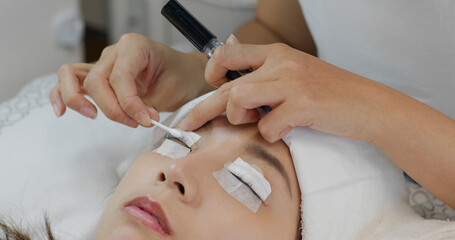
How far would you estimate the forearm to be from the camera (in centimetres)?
79

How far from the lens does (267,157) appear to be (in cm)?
80

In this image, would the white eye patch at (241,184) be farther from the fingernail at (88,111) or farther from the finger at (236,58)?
the fingernail at (88,111)

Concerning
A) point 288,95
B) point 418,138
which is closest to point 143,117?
point 288,95

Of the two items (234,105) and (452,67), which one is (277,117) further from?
(452,67)

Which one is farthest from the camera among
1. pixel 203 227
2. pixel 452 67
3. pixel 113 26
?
pixel 113 26

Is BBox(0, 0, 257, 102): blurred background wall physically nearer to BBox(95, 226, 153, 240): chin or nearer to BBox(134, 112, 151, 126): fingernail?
BBox(134, 112, 151, 126): fingernail

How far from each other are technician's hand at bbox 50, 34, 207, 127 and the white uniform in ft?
1.07

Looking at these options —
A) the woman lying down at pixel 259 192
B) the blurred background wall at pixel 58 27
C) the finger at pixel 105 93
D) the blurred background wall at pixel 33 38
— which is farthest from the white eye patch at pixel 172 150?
the blurred background wall at pixel 33 38

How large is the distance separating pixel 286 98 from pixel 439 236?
0.35 meters

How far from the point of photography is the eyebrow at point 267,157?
0.79 metres

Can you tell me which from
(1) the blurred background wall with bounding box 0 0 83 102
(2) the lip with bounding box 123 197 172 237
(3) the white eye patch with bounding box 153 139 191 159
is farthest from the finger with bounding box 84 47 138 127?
(1) the blurred background wall with bounding box 0 0 83 102

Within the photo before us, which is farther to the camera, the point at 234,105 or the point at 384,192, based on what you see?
the point at 384,192

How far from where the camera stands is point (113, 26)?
2023 mm

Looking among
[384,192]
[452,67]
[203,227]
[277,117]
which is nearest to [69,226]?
[203,227]
